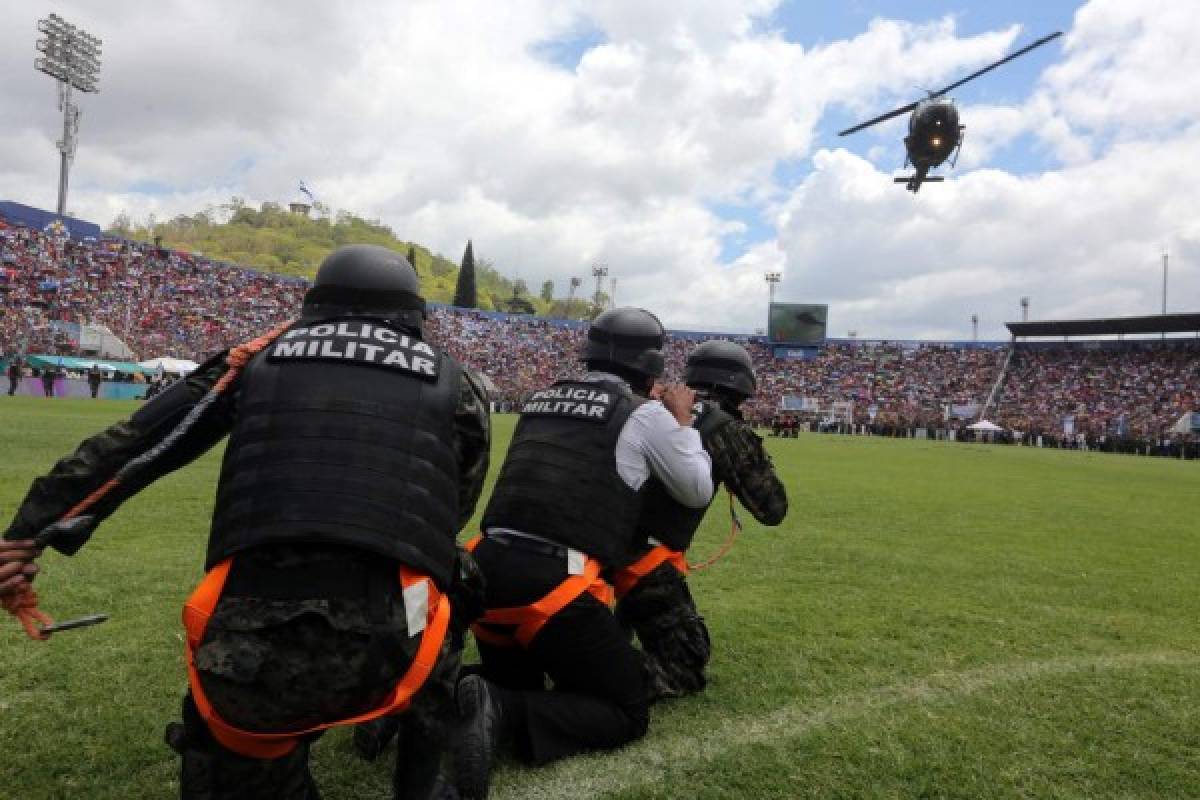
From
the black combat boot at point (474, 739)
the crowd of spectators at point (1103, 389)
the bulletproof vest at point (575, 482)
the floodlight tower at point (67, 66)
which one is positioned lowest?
the black combat boot at point (474, 739)

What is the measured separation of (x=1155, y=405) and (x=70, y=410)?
183 feet

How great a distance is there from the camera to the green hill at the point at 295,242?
440 feet

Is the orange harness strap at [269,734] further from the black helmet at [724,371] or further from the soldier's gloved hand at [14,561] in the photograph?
the black helmet at [724,371]

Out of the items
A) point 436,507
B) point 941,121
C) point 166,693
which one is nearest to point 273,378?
point 436,507

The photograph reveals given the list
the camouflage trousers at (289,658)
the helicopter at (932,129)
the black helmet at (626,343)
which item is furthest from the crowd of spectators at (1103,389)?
the camouflage trousers at (289,658)

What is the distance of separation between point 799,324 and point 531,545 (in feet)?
213

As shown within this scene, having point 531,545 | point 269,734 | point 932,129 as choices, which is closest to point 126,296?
point 932,129

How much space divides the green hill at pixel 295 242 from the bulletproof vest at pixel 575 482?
11396 centimetres

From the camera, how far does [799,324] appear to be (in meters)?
65.7

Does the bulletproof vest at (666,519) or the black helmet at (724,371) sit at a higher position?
the black helmet at (724,371)

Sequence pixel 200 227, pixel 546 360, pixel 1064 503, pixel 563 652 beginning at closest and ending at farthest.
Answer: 1. pixel 563 652
2. pixel 1064 503
3. pixel 546 360
4. pixel 200 227

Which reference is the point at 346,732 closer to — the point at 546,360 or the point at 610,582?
the point at 610,582

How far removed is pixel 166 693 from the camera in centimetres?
361

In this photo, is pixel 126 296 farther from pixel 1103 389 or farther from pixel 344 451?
pixel 1103 389
